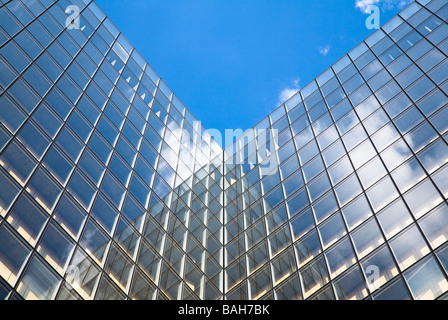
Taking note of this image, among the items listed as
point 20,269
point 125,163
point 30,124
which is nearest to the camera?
point 20,269

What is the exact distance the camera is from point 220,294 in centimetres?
2567

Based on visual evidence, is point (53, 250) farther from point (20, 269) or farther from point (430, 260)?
point (430, 260)

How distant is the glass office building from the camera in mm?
18672

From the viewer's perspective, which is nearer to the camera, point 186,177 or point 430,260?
point 430,260

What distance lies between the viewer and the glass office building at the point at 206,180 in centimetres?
1867

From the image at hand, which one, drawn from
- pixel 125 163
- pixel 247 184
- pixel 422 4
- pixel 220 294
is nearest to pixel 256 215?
pixel 247 184

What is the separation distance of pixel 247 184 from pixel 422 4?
69.2 ft

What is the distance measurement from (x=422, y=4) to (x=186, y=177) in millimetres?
24510

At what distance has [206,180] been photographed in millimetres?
34938

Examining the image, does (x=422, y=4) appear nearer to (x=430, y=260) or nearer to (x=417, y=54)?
(x=417, y=54)
